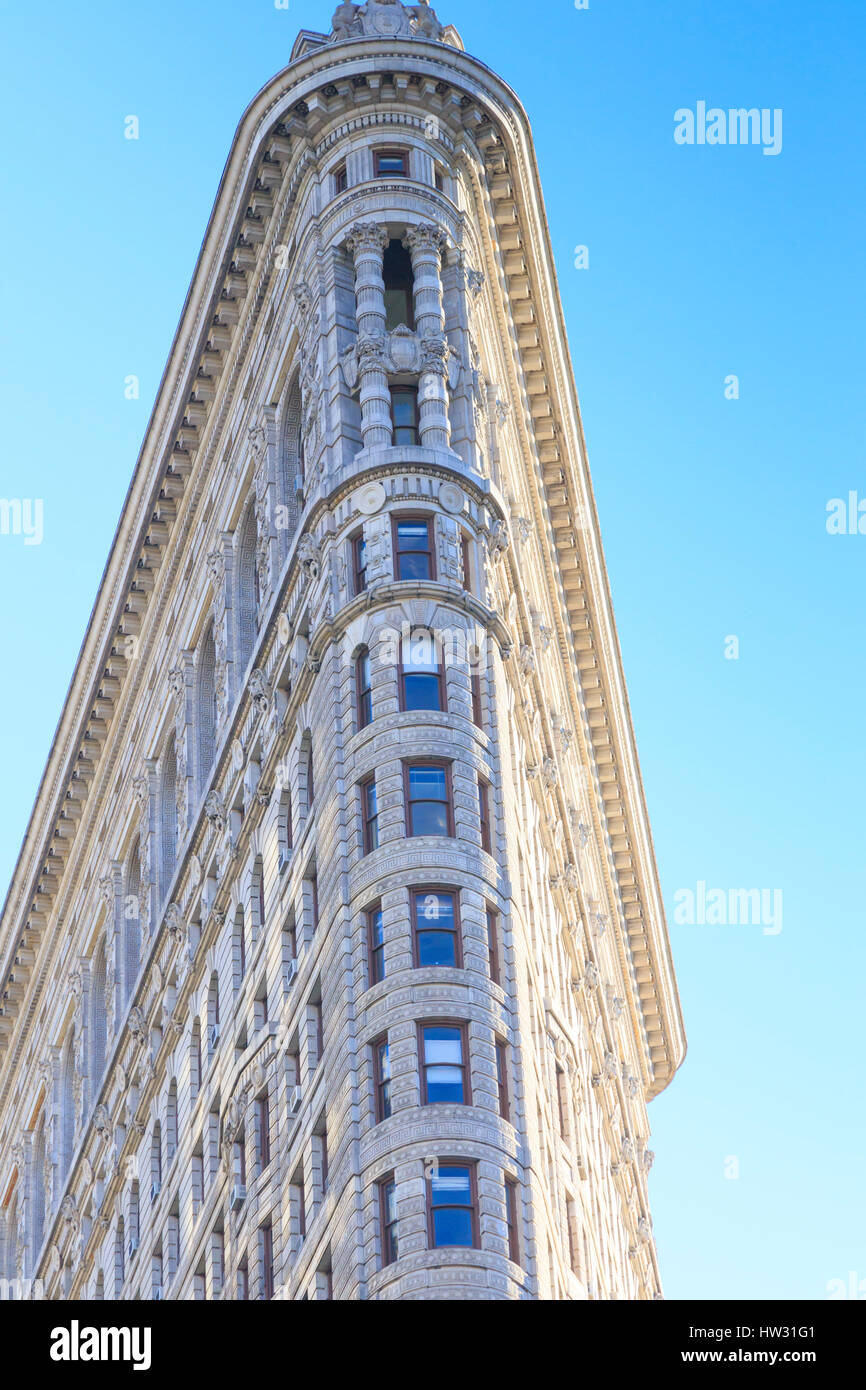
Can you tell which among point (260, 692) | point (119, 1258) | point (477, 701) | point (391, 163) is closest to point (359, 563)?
point (477, 701)

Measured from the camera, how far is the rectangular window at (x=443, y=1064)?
58.8 m

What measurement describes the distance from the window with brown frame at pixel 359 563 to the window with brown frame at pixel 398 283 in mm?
10246

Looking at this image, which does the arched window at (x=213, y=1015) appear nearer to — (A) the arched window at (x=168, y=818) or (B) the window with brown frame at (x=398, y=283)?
(A) the arched window at (x=168, y=818)

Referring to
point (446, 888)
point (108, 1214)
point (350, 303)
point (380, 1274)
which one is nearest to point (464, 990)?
point (446, 888)

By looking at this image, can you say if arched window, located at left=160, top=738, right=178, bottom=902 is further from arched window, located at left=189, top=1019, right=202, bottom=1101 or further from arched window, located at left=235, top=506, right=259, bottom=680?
arched window, located at left=189, top=1019, right=202, bottom=1101

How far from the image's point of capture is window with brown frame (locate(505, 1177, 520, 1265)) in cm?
5700

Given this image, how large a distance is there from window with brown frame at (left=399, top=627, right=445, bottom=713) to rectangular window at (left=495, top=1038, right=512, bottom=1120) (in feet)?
30.4

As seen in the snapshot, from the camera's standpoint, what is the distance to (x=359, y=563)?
69875 mm

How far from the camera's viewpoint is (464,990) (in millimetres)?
60531

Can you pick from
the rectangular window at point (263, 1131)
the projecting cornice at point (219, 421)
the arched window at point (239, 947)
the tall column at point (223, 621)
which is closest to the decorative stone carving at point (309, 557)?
the tall column at point (223, 621)

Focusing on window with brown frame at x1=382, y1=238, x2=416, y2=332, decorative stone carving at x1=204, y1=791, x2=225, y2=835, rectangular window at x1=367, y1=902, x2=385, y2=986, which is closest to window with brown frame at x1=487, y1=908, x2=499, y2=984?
rectangular window at x1=367, y1=902, x2=385, y2=986

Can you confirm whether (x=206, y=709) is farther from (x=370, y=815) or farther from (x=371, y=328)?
(x=370, y=815)

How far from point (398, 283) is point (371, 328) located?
4900 mm
